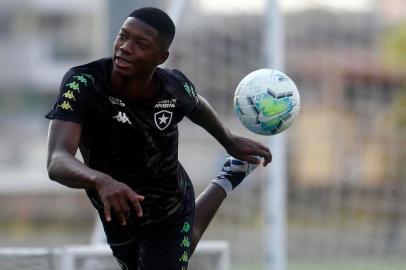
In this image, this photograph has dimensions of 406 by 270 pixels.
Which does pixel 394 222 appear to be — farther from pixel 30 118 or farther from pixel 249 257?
pixel 30 118

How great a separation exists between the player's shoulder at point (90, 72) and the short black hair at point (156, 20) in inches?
11.5

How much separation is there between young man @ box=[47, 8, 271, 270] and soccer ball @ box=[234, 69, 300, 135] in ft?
0.49

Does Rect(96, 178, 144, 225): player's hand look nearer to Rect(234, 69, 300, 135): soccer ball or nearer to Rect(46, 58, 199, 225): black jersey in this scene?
Rect(46, 58, 199, 225): black jersey

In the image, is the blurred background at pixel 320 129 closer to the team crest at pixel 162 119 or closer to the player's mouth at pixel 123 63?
the team crest at pixel 162 119

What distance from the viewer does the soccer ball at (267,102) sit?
248 inches

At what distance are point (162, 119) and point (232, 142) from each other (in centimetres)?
72

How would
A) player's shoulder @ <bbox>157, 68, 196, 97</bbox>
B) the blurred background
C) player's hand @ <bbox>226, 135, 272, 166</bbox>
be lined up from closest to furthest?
player's shoulder @ <bbox>157, 68, 196, 97</bbox> < player's hand @ <bbox>226, 135, 272, 166</bbox> < the blurred background

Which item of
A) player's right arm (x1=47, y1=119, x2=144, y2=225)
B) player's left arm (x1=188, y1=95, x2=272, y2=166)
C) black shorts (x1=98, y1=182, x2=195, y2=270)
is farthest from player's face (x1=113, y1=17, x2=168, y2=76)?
black shorts (x1=98, y1=182, x2=195, y2=270)

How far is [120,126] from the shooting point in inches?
226

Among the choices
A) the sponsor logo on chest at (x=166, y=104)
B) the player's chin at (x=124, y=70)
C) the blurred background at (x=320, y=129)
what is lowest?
the blurred background at (x=320, y=129)

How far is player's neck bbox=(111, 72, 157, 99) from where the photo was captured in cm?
573

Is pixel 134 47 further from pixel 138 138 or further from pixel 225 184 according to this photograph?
pixel 225 184

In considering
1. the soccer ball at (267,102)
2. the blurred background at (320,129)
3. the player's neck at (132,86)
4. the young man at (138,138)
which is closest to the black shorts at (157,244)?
the young man at (138,138)

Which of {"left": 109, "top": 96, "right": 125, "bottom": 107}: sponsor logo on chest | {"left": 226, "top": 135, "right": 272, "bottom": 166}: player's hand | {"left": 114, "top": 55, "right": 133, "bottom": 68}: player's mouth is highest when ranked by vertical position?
{"left": 114, "top": 55, "right": 133, "bottom": 68}: player's mouth
